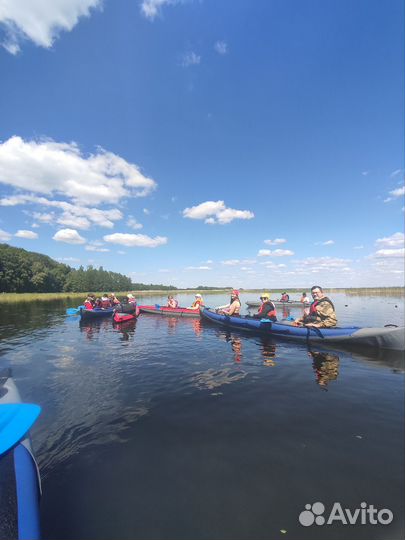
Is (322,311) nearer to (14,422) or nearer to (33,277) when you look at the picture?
(14,422)

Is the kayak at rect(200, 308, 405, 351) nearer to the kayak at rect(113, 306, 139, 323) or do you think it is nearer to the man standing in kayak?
the man standing in kayak

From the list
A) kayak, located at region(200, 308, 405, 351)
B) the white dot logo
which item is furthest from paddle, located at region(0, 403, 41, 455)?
kayak, located at region(200, 308, 405, 351)

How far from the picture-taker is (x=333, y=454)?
4598 millimetres

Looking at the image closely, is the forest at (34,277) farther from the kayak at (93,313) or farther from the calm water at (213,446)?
the calm water at (213,446)

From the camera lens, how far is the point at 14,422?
4172 millimetres

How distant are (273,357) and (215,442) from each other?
663 centimetres

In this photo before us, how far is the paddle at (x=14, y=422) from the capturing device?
374 cm

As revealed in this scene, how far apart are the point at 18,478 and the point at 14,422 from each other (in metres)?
Answer: 1.07

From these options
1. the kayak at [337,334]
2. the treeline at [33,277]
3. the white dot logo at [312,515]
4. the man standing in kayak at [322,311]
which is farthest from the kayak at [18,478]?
the treeline at [33,277]

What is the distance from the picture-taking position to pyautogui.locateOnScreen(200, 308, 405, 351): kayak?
11.0 m

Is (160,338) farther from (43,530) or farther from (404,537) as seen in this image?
(404,537)

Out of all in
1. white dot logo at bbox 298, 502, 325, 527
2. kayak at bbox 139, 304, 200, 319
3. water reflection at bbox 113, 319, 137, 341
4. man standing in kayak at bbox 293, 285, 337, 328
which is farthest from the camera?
kayak at bbox 139, 304, 200, 319

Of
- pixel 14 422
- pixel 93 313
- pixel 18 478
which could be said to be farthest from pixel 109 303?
pixel 18 478

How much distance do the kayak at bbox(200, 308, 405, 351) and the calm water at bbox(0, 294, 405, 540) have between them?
1375 millimetres
